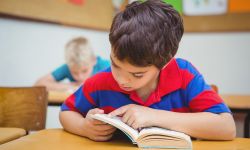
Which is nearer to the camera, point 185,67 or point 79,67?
point 185,67

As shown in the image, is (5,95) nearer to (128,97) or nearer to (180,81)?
(128,97)

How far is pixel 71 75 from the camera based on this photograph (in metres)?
3.66

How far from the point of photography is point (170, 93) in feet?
4.02

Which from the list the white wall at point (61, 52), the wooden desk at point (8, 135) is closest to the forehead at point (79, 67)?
the white wall at point (61, 52)

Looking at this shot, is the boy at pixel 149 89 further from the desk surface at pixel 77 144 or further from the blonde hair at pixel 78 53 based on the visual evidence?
the blonde hair at pixel 78 53

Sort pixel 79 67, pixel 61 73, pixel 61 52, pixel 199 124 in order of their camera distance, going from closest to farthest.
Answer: pixel 199 124, pixel 79 67, pixel 61 73, pixel 61 52

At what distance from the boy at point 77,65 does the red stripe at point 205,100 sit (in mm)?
2323

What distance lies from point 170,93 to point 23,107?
88cm

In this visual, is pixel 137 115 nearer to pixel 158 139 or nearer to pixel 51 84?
pixel 158 139

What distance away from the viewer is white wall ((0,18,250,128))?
3.36m

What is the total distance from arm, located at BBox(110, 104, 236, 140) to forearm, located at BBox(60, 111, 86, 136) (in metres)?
0.15

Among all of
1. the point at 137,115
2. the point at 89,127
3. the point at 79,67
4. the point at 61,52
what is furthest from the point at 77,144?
the point at 61,52

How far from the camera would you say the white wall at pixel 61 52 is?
3361 mm

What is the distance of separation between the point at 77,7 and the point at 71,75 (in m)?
0.81
